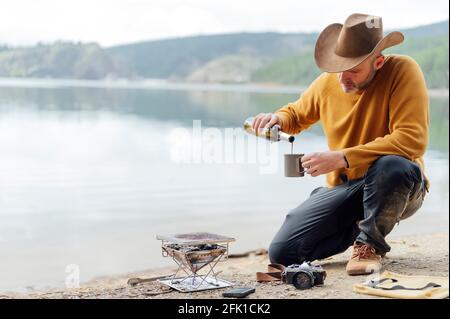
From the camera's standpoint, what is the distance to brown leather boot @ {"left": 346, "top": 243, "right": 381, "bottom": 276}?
3.27 m

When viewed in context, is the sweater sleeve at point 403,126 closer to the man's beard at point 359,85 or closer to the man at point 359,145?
the man at point 359,145

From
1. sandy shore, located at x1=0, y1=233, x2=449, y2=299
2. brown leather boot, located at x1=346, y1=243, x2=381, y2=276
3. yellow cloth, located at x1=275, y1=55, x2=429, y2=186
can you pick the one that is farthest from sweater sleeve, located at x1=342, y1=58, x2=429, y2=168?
sandy shore, located at x1=0, y1=233, x2=449, y2=299

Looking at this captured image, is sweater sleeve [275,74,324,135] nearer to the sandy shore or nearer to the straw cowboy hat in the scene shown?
the straw cowboy hat

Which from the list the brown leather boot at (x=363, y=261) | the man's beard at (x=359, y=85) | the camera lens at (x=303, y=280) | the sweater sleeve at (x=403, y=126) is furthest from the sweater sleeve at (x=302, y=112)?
the camera lens at (x=303, y=280)

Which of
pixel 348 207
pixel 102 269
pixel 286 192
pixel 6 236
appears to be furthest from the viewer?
pixel 286 192

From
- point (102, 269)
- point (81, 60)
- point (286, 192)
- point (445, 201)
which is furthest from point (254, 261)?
point (81, 60)

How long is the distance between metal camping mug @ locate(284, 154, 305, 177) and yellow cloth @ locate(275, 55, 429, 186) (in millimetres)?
198

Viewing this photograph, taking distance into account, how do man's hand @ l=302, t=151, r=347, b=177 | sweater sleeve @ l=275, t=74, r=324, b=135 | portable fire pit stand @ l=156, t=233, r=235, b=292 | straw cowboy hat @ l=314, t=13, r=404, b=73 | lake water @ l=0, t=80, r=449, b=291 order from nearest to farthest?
portable fire pit stand @ l=156, t=233, r=235, b=292 → man's hand @ l=302, t=151, r=347, b=177 → straw cowboy hat @ l=314, t=13, r=404, b=73 → sweater sleeve @ l=275, t=74, r=324, b=135 → lake water @ l=0, t=80, r=449, b=291

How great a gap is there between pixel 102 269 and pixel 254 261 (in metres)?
1.31

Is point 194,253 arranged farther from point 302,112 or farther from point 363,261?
point 302,112

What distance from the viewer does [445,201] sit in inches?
381

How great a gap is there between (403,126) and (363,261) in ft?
2.05

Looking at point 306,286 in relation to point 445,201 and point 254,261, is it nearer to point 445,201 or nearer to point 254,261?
point 254,261

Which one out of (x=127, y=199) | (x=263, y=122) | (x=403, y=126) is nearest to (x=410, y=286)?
(x=403, y=126)
